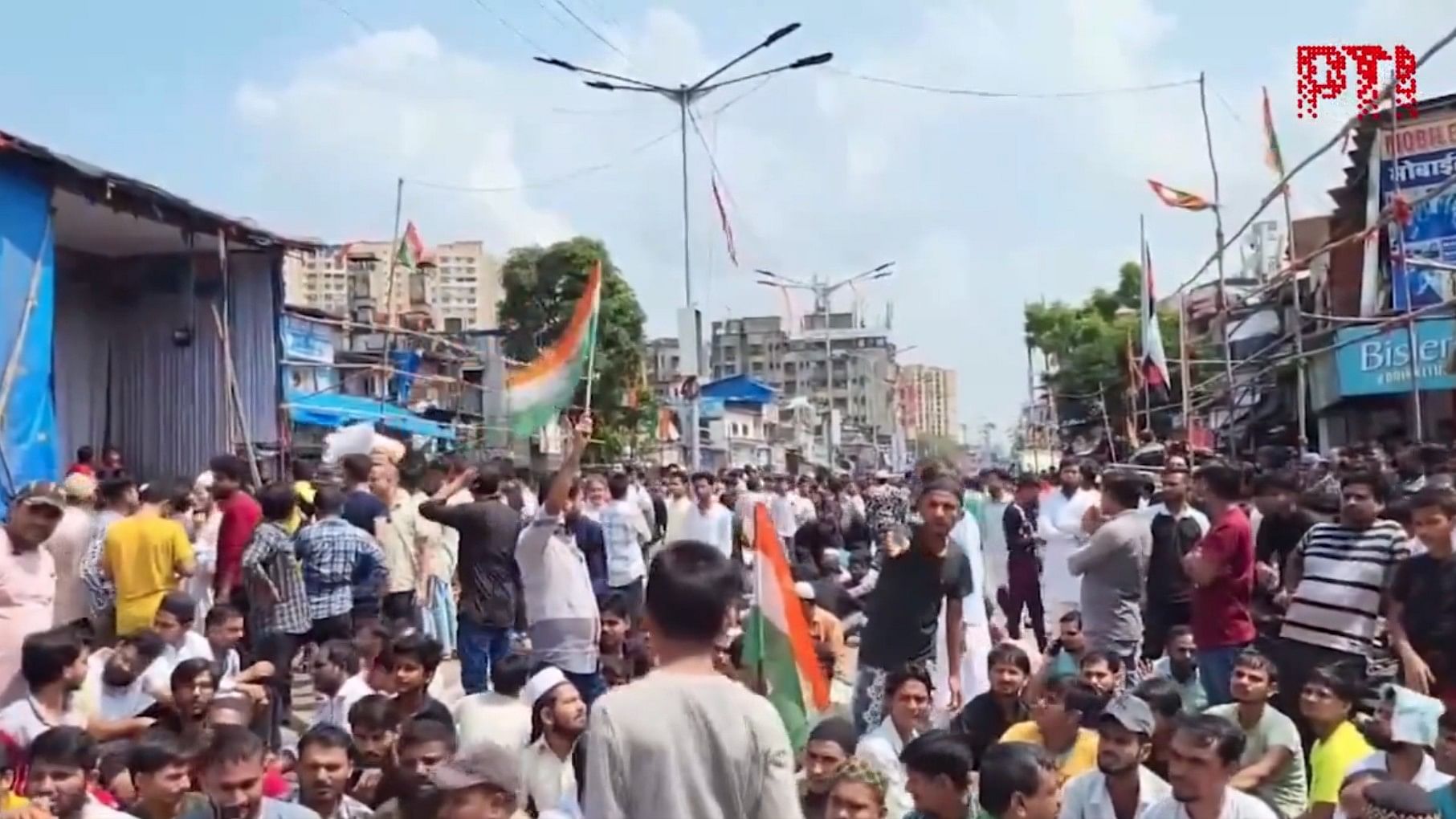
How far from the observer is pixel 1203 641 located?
7445 millimetres

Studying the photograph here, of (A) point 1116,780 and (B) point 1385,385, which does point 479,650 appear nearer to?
(A) point 1116,780

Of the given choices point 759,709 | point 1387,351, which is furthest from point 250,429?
point 1387,351

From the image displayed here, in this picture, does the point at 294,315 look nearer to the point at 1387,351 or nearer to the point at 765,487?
the point at 765,487

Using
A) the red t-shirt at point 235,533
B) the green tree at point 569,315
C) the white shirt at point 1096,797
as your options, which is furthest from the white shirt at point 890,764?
the green tree at point 569,315

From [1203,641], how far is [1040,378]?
6044cm

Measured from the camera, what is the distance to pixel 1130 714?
539 cm

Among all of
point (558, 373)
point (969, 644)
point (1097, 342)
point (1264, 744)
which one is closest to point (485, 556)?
point (969, 644)

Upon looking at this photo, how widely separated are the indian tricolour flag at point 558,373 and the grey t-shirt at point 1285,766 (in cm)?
698

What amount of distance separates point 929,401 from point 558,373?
5563 inches

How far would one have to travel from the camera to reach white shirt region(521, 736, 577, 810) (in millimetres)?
5832

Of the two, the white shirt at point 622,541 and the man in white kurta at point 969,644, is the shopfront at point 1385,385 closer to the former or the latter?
the white shirt at point 622,541

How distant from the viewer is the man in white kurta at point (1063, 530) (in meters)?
11.2

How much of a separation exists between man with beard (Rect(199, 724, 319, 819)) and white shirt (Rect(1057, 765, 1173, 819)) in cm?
240

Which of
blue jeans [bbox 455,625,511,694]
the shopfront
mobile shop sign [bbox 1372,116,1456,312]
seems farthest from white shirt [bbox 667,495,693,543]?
mobile shop sign [bbox 1372,116,1456,312]
